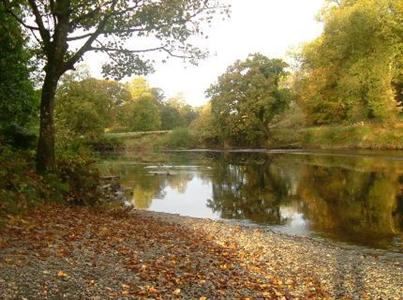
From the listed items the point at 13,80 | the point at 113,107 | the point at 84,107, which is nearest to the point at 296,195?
the point at 13,80

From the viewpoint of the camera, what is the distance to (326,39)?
7519 centimetres

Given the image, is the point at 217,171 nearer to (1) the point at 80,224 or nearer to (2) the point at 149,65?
(2) the point at 149,65

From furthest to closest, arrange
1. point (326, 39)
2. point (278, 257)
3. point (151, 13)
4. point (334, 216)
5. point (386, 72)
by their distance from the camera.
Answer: point (326, 39), point (386, 72), point (334, 216), point (151, 13), point (278, 257)

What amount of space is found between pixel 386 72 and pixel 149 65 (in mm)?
54858

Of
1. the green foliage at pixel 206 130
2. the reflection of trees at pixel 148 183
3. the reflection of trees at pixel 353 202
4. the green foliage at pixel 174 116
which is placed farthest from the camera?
the green foliage at pixel 174 116

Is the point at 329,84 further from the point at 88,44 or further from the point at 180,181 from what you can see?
the point at 88,44

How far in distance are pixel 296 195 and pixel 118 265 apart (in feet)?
69.7

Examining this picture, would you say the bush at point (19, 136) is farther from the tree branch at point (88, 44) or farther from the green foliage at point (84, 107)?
the green foliage at point (84, 107)

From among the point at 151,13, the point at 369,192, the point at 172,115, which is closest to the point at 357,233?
the point at 369,192

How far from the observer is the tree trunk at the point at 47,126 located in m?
18.7

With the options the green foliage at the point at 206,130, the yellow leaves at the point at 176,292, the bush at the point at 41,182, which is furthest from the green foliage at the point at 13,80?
the green foliage at the point at 206,130

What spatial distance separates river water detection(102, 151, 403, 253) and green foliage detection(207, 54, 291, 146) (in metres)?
28.5

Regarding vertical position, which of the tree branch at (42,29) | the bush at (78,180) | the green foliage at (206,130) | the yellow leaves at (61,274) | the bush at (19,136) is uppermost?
the tree branch at (42,29)

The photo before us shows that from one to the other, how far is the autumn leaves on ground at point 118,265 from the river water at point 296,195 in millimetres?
7244
